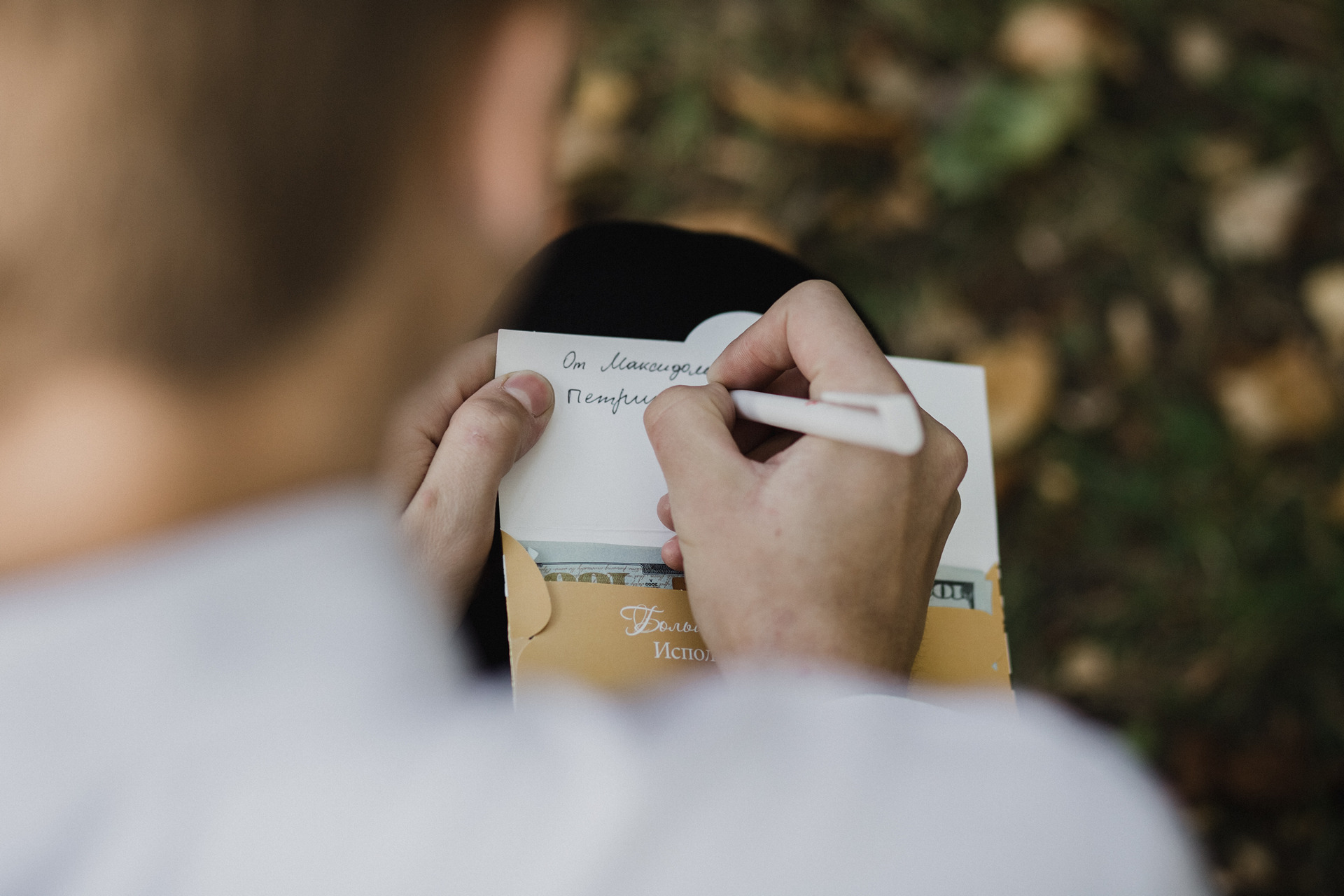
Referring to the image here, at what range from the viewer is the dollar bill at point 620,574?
2.02ft

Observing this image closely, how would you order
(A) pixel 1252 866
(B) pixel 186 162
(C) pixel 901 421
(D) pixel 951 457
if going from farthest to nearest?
(A) pixel 1252 866 → (D) pixel 951 457 → (C) pixel 901 421 → (B) pixel 186 162

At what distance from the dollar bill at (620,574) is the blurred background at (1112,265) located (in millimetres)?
720

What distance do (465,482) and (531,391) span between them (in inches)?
3.0

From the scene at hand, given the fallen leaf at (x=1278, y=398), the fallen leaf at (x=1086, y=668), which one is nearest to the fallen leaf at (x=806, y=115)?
the fallen leaf at (x=1278, y=398)

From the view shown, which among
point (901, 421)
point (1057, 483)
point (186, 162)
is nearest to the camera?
point (186, 162)

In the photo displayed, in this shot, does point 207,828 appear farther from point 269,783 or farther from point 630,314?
point 630,314

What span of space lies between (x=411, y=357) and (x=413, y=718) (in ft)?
0.52

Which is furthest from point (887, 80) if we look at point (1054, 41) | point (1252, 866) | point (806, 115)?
point (1252, 866)

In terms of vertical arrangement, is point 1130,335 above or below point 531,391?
above

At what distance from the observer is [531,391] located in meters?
0.63

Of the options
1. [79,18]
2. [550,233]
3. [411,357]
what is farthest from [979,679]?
[550,233]

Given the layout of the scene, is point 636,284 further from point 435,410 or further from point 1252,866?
point 1252,866

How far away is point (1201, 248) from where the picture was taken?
4.25 feet

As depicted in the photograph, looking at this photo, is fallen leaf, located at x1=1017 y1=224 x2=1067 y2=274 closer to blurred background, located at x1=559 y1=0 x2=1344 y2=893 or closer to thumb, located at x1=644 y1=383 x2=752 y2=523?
blurred background, located at x1=559 y1=0 x2=1344 y2=893
